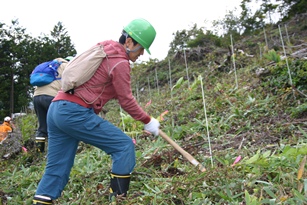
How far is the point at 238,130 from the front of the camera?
4.16 meters

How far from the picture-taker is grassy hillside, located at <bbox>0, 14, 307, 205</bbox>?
2398mm

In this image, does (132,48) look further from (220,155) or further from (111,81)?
(220,155)

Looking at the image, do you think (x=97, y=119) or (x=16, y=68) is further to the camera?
(x=16, y=68)

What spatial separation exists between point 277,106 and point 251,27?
1926cm

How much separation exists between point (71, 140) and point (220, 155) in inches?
57.9

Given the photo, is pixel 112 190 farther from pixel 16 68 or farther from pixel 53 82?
pixel 16 68

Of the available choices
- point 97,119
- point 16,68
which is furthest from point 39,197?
point 16,68

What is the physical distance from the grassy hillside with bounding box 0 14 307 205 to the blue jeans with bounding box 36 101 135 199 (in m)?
0.32

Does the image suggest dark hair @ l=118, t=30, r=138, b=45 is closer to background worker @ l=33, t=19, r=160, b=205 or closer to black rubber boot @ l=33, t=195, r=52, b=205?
background worker @ l=33, t=19, r=160, b=205

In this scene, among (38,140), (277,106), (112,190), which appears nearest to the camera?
(112,190)

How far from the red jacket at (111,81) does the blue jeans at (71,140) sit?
11 cm

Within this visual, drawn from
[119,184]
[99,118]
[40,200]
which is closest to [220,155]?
[119,184]

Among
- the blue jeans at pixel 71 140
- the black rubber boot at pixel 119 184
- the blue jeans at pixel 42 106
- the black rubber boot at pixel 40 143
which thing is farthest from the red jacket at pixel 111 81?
the black rubber boot at pixel 40 143

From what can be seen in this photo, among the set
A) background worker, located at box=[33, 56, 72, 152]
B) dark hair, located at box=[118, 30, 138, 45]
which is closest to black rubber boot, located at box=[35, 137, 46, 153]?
background worker, located at box=[33, 56, 72, 152]
